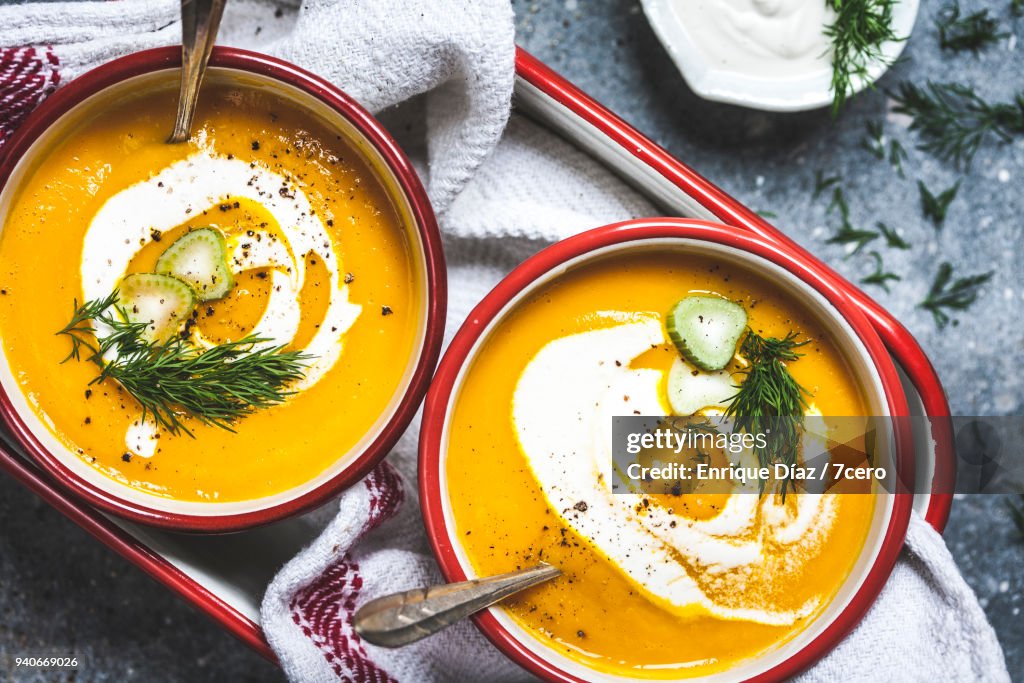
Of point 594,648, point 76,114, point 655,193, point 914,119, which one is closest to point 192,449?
point 76,114

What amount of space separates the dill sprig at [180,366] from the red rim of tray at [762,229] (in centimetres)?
64

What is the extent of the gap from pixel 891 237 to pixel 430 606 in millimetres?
1218

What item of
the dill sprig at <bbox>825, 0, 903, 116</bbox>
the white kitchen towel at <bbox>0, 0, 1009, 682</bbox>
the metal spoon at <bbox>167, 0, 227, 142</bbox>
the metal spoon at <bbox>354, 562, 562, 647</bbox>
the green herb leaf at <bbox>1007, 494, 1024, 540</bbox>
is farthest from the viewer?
the green herb leaf at <bbox>1007, 494, 1024, 540</bbox>

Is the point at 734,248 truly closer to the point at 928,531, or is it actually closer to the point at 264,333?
the point at 928,531

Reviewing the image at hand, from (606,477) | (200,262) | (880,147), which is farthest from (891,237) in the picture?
(200,262)

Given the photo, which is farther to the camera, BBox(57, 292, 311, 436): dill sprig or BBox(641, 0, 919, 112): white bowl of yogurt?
BBox(641, 0, 919, 112): white bowl of yogurt

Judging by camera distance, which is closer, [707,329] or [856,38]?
[707,329]

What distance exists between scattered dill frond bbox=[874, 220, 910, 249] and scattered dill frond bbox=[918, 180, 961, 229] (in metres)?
0.07

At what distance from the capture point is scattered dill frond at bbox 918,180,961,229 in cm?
183

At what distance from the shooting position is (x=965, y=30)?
1.84 m

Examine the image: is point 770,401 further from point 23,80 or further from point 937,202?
point 23,80

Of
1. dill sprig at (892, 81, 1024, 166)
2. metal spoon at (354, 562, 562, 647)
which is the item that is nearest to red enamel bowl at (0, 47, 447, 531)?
metal spoon at (354, 562, 562, 647)

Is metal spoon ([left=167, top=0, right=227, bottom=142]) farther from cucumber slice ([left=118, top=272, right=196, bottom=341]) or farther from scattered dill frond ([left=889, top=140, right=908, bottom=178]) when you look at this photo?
scattered dill frond ([left=889, top=140, right=908, bottom=178])

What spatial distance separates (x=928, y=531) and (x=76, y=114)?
1.54m
